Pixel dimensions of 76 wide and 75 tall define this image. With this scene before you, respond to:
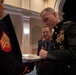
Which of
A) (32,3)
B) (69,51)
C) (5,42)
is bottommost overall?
(69,51)

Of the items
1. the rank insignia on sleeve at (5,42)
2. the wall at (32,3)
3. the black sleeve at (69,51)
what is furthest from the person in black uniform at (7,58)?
the wall at (32,3)

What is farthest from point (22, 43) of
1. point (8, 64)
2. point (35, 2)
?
point (8, 64)

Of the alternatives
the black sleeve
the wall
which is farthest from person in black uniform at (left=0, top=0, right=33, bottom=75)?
the wall

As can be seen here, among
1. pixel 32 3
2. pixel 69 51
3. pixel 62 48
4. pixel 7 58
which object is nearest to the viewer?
pixel 7 58

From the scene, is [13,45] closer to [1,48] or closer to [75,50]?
[1,48]

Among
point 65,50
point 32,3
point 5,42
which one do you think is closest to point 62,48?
point 65,50

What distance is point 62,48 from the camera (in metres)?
1.80

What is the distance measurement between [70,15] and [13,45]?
41.9 ft

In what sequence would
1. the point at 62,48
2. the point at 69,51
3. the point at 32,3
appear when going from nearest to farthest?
the point at 69,51
the point at 62,48
the point at 32,3

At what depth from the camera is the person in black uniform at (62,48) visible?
1.70 m

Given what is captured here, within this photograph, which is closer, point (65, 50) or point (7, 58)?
point (7, 58)

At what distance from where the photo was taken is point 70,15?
13.7m

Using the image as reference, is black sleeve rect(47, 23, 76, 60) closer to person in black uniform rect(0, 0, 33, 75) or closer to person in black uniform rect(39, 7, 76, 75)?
person in black uniform rect(39, 7, 76, 75)

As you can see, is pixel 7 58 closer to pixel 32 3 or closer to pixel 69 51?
pixel 69 51
